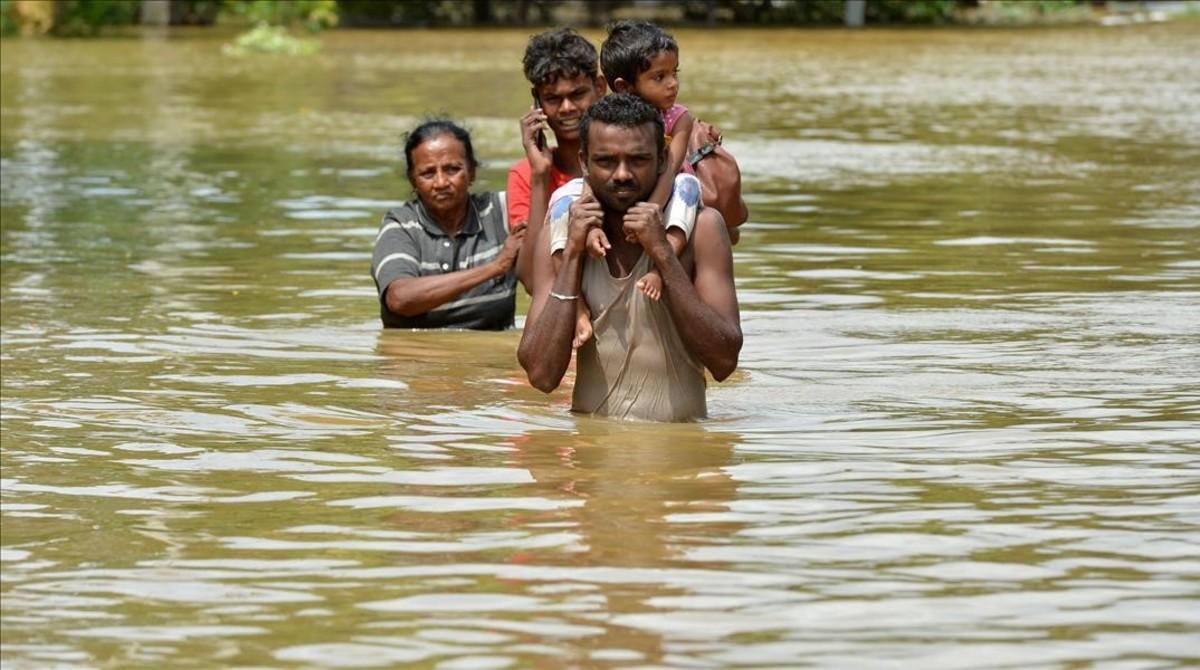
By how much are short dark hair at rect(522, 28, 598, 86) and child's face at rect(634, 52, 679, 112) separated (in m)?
0.45

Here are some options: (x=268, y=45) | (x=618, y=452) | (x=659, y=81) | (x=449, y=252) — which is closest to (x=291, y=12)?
(x=268, y=45)

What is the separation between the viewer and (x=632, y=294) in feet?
24.9

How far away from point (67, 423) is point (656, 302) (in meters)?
2.16

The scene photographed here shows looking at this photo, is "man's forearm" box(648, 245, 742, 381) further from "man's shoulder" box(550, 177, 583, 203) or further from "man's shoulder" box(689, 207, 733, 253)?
"man's shoulder" box(550, 177, 583, 203)

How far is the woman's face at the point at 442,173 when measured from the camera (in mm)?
9992

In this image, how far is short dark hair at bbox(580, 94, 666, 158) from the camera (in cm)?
723

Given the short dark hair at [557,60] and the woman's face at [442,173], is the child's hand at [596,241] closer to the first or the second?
the short dark hair at [557,60]

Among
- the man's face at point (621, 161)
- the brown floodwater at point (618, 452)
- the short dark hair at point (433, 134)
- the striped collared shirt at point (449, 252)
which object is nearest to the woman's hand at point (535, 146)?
the brown floodwater at point (618, 452)

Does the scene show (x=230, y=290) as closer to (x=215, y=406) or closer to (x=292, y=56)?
(x=215, y=406)

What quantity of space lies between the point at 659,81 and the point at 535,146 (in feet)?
1.79

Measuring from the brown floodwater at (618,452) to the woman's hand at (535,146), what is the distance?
0.84 meters

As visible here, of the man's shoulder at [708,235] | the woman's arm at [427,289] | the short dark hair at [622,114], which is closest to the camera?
the short dark hair at [622,114]

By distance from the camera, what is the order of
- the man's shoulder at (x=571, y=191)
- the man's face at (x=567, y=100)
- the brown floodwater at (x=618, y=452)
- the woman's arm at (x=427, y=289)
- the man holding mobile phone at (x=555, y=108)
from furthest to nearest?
the woman's arm at (x=427, y=289) < the man's face at (x=567, y=100) < the man holding mobile phone at (x=555, y=108) < the man's shoulder at (x=571, y=191) < the brown floodwater at (x=618, y=452)

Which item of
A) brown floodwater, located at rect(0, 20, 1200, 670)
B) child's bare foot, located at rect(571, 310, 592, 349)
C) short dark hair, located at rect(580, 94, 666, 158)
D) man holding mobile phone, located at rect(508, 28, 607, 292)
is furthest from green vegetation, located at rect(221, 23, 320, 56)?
short dark hair, located at rect(580, 94, 666, 158)
